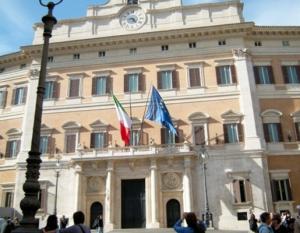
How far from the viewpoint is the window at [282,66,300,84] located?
2585 centimetres

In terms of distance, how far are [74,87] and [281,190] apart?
1762 centimetres

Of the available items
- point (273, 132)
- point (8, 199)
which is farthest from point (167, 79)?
point (8, 199)

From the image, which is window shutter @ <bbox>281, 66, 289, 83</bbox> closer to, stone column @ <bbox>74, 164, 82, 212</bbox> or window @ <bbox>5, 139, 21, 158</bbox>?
stone column @ <bbox>74, 164, 82, 212</bbox>

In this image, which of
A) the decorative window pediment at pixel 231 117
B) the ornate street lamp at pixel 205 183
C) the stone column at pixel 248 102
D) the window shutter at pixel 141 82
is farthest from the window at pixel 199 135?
the window shutter at pixel 141 82

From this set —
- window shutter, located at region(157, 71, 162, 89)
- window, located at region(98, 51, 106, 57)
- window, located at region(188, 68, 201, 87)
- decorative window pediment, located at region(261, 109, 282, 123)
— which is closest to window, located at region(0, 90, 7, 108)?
window, located at region(98, 51, 106, 57)

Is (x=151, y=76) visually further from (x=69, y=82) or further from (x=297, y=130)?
(x=297, y=130)

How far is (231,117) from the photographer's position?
24.8 m

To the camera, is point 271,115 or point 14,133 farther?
point 14,133

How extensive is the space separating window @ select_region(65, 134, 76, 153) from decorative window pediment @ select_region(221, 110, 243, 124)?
11486 mm

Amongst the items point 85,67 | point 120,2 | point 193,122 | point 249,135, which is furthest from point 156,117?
point 120,2

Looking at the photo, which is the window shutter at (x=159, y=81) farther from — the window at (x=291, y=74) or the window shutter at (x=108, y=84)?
the window at (x=291, y=74)

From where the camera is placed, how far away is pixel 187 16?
28219mm

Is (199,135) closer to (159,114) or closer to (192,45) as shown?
(159,114)

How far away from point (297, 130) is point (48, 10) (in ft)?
68.8
